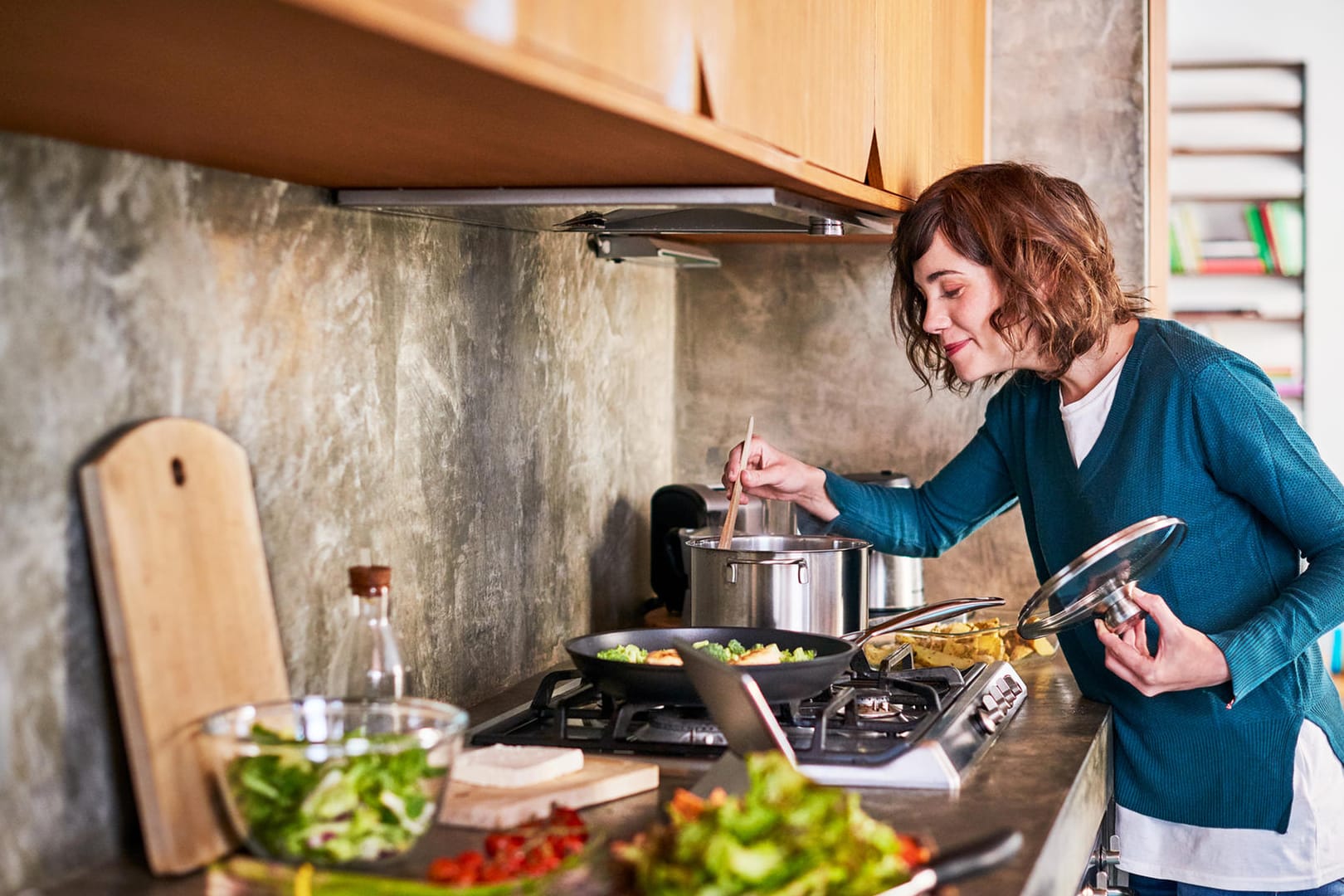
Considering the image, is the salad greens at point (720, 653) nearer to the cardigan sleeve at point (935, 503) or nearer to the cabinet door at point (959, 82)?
the cardigan sleeve at point (935, 503)

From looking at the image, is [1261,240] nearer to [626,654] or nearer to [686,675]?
[626,654]

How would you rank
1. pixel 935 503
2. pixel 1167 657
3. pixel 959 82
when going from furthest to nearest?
1. pixel 959 82
2. pixel 935 503
3. pixel 1167 657

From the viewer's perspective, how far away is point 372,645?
126 centimetres

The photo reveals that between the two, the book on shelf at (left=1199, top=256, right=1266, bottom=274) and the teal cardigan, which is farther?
the book on shelf at (left=1199, top=256, right=1266, bottom=274)

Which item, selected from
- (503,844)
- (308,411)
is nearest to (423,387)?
(308,411)

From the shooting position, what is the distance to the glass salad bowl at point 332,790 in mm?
1051

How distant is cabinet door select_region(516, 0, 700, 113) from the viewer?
900mm

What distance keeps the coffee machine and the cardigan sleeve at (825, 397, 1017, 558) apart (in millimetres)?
74

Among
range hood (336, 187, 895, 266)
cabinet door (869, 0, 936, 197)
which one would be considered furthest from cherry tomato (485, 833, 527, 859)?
cabinet door (869, 0, 936, 197)

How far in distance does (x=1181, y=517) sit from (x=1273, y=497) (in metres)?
0.12

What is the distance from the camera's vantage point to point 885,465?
8.82 feet

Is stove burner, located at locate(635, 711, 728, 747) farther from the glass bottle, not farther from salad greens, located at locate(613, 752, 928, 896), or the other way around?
salad greens, located at locate(613, 752, 928, 896)

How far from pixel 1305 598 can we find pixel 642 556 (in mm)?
1201

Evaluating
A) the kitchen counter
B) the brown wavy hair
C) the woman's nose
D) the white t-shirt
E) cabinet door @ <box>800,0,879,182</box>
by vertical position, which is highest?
cabinet door @ <box>800,0,879,182</box>
